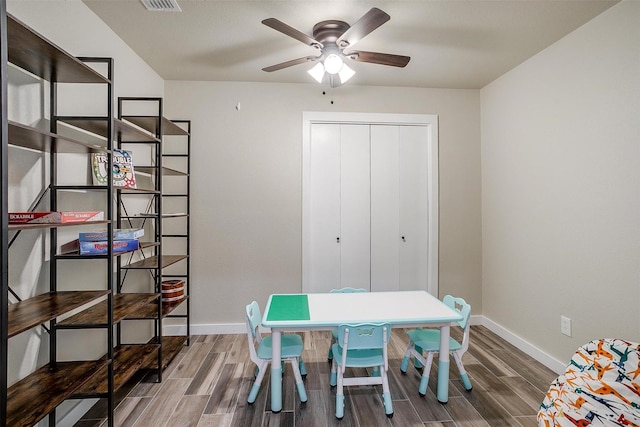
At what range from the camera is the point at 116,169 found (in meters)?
2.09

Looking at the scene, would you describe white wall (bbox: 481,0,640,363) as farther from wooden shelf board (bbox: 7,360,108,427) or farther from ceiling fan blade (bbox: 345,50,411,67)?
wooden shelf board (bbox: 7,360,108,427)

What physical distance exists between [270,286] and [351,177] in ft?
4.92

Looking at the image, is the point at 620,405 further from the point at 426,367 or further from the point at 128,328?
the point at 128,328

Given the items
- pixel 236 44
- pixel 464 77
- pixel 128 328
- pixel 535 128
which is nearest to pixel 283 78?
pixel 236 44

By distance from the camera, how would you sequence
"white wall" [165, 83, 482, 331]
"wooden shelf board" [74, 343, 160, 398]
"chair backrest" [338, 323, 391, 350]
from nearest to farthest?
"wooden shelf board" [74, 343, 160, 398]
"chair backrest" [338, 323, 391, 350]
"white wall" [165, 83, 482, 331]

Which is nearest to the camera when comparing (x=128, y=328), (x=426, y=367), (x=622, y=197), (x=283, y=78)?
(x=622, y=197)

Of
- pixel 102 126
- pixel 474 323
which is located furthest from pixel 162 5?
pixel 474 323

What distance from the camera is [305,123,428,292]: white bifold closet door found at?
11.2ft

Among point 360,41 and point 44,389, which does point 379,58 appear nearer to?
point 360,41

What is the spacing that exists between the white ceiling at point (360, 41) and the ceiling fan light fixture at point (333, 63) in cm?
27

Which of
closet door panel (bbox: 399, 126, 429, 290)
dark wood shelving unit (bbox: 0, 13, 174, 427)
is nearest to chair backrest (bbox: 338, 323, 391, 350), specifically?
dark wood shelving unit (bbox: 0, 13, 174, 427)

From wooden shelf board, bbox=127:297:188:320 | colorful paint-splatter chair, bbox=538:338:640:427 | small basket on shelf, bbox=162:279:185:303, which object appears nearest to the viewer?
colorful paint-splatter chair, bbox=538:338:640:427

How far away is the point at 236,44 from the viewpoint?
251 cm

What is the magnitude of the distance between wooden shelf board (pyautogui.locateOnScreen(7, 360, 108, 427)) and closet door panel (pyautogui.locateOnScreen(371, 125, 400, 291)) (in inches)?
102
